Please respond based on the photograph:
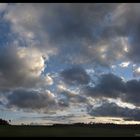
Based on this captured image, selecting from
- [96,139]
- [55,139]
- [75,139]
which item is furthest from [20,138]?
[96,139]

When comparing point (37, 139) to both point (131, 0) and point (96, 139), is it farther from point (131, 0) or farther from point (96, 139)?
point (131, 0)

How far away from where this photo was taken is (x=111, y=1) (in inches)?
276

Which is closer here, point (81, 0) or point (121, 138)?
point (81, 0)

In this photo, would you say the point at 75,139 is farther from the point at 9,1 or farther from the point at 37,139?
the point at 9,1

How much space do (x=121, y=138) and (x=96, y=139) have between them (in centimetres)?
71

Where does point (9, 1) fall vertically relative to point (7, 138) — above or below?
above

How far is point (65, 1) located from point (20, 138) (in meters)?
3.81

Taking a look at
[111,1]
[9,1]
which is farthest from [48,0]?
[111,1]

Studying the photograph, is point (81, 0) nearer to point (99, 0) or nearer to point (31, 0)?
point (99, 0)

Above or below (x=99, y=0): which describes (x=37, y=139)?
below

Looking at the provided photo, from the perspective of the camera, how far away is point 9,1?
6.99 m

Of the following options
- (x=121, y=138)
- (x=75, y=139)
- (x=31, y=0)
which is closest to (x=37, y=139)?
(x=75, y=139)

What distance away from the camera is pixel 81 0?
6855mm

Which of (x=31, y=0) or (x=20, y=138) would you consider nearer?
(x=31, y=0)
